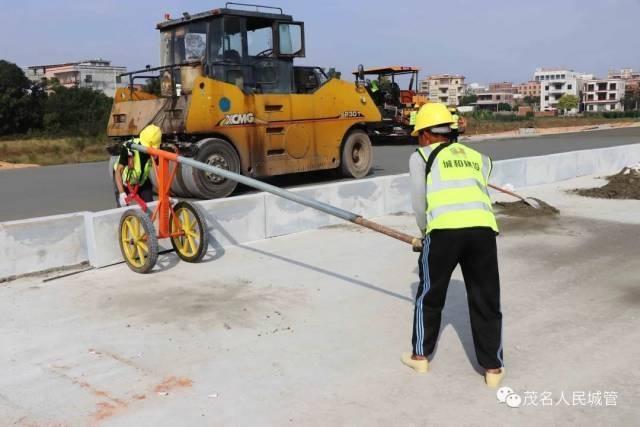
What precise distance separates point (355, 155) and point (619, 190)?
5154mm

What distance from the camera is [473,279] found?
376cm

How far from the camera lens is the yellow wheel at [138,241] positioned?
6094mm

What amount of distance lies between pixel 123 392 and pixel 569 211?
26.1ft

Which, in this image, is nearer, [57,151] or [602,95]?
[57,151]

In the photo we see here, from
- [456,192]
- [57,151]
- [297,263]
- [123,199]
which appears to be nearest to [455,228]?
[456,192]

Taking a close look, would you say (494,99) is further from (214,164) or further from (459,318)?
(459,318)

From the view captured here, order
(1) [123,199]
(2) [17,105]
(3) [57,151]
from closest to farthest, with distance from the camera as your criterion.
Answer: (1) [123,199] < (3) [57,151] < (2) [17,105]

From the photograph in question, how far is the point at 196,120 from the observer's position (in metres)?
10.0

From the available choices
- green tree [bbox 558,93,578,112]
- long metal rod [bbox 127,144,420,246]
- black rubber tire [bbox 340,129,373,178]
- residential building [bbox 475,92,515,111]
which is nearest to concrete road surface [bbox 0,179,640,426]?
long metal rod [bbox 127,144,420,246]

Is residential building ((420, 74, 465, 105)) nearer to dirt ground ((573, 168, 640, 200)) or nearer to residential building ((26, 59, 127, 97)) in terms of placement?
residential building ((26, 59, 127, 97))

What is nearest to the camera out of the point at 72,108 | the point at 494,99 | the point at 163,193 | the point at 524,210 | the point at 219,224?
the point at 163,193

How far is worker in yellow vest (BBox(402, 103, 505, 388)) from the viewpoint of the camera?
3.63 m

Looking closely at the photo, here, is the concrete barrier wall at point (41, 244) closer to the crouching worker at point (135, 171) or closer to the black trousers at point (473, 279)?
the crouching worker at point (135, 171)

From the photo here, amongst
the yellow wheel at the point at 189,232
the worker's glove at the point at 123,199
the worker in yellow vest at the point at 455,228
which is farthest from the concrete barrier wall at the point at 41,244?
the worker in yellow vest at the point at 455,228
